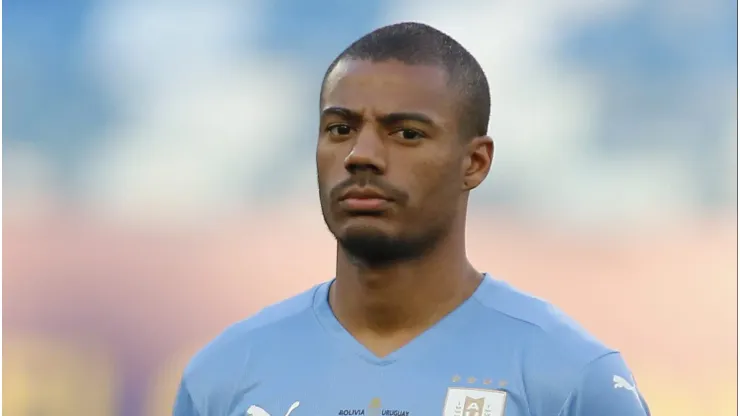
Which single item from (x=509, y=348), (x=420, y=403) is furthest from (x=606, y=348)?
(x=420, y=403)

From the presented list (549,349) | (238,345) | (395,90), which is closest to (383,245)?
(395,90)

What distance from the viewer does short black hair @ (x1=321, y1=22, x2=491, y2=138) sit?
13.9 feet

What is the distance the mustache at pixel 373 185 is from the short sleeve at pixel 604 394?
3.05ft

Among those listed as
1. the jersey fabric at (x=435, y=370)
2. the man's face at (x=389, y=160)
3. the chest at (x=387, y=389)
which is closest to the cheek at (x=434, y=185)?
the man's face at (x=389, y=160)

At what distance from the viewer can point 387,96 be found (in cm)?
409

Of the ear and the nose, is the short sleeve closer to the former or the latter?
the ear

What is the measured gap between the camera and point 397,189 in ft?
13.1

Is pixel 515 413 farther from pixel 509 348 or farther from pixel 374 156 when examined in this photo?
pixel 374 156

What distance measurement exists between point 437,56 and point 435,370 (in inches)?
47.0

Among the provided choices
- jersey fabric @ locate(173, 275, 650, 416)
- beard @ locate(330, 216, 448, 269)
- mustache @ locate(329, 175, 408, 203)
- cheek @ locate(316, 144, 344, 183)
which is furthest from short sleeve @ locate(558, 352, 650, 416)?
cheek @ locate(316, 144, 344, 183)

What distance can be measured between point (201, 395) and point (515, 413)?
128 centimetres

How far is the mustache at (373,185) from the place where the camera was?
3973 mm

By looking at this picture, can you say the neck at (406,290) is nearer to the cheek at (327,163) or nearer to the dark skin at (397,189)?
the dark skin at (397,189)

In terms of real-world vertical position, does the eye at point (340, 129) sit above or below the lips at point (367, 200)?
above
